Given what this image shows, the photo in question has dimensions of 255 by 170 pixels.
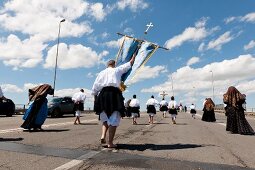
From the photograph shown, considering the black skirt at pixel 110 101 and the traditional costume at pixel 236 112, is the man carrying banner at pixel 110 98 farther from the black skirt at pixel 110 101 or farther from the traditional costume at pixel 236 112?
the traditional costume at pixel 236 112

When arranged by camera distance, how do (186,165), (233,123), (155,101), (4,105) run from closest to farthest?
(186,165) → (233,123) → (155,101) → (4,105)

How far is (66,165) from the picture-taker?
18.0ft

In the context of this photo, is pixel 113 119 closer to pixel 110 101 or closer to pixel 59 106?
pixel 110 101

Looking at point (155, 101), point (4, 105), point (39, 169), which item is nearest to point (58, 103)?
point (4, 105)

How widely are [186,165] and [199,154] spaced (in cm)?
158

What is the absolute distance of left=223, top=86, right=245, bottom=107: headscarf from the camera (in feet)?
46.0

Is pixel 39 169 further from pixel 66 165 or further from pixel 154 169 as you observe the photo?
pixel 154 169

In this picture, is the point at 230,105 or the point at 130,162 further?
the point at 230,105

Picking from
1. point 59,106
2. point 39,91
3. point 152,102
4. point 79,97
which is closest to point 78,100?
point 79,97

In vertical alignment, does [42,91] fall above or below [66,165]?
above

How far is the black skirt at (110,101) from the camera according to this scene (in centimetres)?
787

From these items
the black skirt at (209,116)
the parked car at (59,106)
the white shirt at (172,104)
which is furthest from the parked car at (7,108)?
the black skirt at (209,116)

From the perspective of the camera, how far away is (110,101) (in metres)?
7.87

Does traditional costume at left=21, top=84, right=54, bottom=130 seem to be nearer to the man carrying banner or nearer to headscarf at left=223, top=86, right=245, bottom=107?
the man carrying banner
